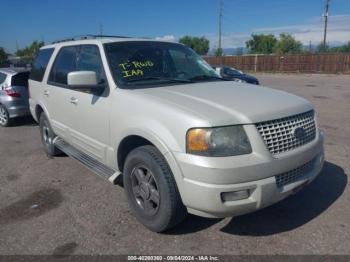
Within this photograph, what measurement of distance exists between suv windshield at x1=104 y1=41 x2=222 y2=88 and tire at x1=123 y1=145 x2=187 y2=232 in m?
0.89

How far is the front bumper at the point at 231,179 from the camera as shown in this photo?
266cm

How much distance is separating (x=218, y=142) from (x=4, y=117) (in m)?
7.39

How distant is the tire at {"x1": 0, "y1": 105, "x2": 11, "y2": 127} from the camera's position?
823cm

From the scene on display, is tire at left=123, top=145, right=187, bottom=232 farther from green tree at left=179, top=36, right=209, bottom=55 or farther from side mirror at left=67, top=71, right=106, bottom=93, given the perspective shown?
green tree at left=179, top=36, right=209, bottom=55

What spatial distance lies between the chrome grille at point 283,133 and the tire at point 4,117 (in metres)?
7.30

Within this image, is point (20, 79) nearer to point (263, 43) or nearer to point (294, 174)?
point (294, 174)

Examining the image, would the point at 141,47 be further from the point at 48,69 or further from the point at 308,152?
the point at 308,152

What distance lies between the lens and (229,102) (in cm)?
309

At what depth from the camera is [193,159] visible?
8.86ft

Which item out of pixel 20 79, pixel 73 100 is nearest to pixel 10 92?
pixel 20 79

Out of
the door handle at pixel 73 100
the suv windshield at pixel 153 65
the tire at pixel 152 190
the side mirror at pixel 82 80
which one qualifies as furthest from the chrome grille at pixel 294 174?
the door handle at pixel 73 100

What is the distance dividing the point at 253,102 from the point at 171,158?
3.19 ft

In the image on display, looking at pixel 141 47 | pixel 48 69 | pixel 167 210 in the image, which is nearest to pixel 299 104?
pixel 167 210

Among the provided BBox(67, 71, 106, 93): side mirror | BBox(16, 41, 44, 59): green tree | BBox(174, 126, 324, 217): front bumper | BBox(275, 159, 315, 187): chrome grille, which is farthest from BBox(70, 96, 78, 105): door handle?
BBox(16, 41, 44, 59): green tree
